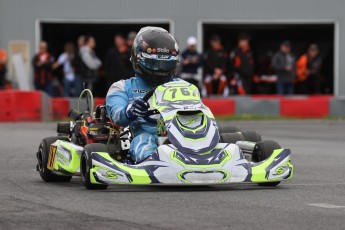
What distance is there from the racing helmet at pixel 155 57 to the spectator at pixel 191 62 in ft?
41.8

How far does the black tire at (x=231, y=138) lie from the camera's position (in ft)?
34.1

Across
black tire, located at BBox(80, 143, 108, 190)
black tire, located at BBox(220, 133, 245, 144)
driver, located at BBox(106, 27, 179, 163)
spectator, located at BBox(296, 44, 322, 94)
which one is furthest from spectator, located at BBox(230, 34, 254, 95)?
black tire, located at BBox(80, 143, 108, 190)

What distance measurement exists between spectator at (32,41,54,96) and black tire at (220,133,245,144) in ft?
44.9

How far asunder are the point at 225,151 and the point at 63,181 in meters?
1.92

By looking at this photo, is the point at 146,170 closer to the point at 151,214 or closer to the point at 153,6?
the point at 151,214

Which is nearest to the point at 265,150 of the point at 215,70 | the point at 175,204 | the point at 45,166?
the point at 175,204

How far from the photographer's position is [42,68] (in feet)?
78.3

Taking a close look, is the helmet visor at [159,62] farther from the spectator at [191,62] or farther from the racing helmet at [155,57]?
the spectator at [191,62]

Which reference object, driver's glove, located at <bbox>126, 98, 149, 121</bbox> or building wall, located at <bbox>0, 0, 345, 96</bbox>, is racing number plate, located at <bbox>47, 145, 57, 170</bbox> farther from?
building wall, located at <bbox>0, 0, 345, 96</bbox>

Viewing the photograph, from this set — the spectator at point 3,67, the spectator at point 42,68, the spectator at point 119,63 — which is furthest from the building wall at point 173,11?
the spectator at point 119,63

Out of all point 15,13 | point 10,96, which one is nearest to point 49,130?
Answer: point 10,96

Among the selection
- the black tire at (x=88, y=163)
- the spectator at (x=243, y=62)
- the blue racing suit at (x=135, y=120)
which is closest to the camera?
the black tire at (x=88, y=163)

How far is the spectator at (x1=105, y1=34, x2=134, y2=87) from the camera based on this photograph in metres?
22.1

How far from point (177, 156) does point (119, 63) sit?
13185 millimetres
